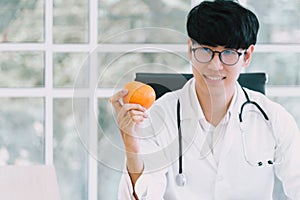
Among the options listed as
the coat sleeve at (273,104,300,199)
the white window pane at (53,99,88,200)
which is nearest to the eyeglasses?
the coat sleeve at (273,104,300,199)

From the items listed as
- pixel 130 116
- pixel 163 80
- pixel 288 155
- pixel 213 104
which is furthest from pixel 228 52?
pixel 130 116

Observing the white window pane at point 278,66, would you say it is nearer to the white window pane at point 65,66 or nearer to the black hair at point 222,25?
the black hair at point 222,25

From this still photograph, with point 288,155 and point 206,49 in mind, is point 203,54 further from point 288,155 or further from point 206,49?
point 288,155

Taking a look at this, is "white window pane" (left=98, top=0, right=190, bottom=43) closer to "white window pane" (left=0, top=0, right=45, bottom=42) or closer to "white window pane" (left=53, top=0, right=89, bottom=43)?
"white window pane" (left=53, top=0, right=89, bottom=43)

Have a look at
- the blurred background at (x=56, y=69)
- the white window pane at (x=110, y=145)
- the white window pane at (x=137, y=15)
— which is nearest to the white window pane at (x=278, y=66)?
the blurred background at (x=56, y=69)

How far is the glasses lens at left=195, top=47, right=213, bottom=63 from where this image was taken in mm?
1932

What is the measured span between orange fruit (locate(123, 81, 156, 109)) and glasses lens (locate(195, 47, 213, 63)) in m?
0.26

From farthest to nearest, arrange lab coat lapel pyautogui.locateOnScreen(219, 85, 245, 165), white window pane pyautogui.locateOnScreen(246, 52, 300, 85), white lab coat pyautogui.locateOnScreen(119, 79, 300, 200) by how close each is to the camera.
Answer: white window pane pyautogui.locateOnScreen(246, 52, 300, 85) → lab coat lapel pyautogui.locateOnScreen(219, 85, 245, 165) → white lab coat pyautogui.locateOnScreen(119, 79, 300, 200)

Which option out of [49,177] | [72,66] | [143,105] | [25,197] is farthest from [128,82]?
[72,66]

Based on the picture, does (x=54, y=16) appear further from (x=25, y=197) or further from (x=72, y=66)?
(x=25, y=197)

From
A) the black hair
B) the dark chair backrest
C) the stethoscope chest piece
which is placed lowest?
the stethoscope chest piece

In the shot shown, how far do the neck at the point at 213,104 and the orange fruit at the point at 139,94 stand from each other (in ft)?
0.96

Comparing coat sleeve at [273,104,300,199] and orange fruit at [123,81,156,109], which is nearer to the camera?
orange fruit at [123,81,156,109]

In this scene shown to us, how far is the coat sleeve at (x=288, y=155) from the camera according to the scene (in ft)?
6.74
